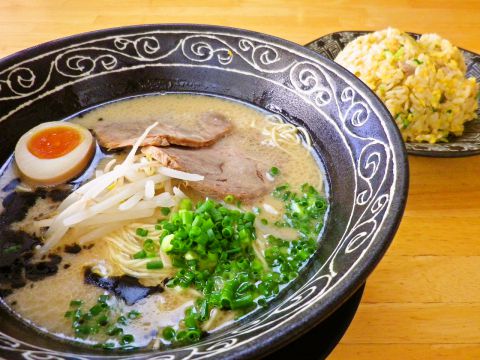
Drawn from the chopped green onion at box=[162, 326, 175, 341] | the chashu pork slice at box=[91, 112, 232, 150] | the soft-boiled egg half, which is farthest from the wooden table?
the soft-boiled egg half

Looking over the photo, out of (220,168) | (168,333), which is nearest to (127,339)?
(168,333)

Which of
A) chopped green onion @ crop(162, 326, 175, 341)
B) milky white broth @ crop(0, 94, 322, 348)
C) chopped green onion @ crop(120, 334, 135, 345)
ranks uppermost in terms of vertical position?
milky white broth @ crop(0, 94, 322, 348)

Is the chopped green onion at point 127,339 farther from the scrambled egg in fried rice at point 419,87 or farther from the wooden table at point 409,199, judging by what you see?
the scrambled egg in fried rice at point 419,87

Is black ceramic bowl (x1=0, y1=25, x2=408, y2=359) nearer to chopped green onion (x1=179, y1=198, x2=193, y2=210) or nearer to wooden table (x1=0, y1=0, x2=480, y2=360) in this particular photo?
wooden table (x1=0, y1=0, x2=480, y2=360)

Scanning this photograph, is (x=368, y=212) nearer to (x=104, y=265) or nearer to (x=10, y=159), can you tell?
(x=104, y=265)

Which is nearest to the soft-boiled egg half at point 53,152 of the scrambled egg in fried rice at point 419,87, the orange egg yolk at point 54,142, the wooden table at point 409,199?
the orange egg yolk at point 54,142

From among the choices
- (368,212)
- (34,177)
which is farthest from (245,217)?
(34,177)

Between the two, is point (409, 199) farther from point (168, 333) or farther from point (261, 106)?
point (168, 333)

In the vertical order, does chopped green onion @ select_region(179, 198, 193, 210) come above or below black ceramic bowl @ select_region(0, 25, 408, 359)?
below

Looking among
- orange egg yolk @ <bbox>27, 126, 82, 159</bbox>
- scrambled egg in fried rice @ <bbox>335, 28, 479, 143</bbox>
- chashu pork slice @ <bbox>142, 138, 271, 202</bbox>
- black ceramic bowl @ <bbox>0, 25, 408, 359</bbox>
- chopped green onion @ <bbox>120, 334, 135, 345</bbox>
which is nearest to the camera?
black ceramic bowl @ <bbox>0, 25, 408, 359</bbox>
